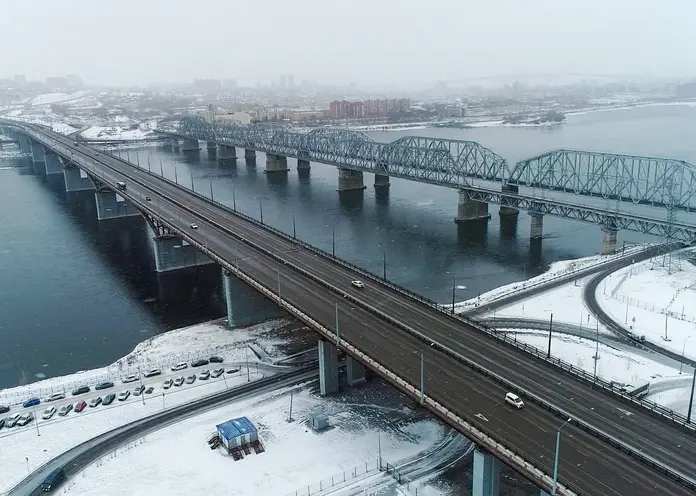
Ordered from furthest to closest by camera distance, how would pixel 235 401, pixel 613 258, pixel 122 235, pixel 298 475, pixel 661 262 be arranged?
1. pixel 122 235
2. pixel 613 258
3. pixel 661 262
4. pixel 235 401
5. pixel 298 475

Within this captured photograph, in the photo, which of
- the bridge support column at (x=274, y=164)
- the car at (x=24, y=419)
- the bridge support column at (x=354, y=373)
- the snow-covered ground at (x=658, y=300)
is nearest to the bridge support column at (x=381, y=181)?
Answer: the bridge support column at (x=274, y=164)

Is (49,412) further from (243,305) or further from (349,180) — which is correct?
(349,180)

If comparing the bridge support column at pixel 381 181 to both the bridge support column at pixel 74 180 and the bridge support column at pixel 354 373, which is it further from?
the bridge support column at pixel 354 373

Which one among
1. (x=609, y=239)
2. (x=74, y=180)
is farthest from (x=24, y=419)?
(x=74, y=180)

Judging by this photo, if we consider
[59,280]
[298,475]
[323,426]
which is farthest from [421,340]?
[59,280]

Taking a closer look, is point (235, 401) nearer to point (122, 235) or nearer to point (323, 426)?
point (323, 426)

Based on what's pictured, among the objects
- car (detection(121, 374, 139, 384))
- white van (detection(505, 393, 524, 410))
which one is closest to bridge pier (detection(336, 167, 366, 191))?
car (detection(121, 374, 139, 384))

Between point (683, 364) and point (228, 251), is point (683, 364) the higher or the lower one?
the lower one
